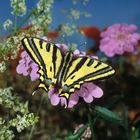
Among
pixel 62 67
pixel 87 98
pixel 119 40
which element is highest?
pixel 119 40

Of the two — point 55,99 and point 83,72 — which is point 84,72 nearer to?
point 83,72

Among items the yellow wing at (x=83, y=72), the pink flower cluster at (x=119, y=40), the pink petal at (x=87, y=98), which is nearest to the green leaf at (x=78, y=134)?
the pink petal at (x=87, y=98)

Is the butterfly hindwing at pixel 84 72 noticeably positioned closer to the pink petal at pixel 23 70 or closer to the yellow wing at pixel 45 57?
the yellow wing at pixel 45 57

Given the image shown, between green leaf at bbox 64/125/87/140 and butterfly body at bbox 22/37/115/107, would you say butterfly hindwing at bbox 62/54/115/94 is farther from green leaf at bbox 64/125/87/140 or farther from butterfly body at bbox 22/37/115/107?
green leaf at bbox 64/125/87/140

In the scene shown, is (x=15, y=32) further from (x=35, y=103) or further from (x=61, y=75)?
(x=35, y=103)

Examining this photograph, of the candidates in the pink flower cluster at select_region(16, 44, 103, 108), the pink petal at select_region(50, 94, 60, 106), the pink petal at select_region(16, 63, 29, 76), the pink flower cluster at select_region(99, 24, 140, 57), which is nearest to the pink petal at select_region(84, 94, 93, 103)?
the pink flower cluster at select_region(16, 44, 103, 108)

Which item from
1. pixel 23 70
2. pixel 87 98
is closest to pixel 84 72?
pixel 87 98
